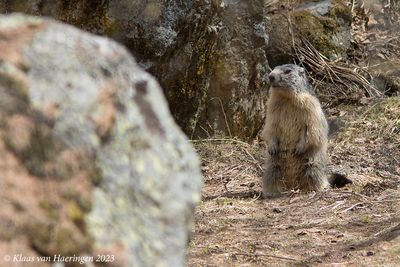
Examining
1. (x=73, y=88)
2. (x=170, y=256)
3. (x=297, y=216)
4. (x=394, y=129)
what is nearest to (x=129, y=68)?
(x=73, y=88)

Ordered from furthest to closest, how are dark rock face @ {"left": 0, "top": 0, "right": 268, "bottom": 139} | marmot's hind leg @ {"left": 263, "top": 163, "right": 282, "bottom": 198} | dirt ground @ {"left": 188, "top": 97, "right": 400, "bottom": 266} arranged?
dark rock face @ {"left": 0, "top": 0, "right": 268, "bottom": 139}, marmot's hind leg @ {"left": 263, "top": 163, "right": 282, "bottom": 198}, dirt ground @ {"left": 188, "top": 97, "right": 400, "bottom": 266}

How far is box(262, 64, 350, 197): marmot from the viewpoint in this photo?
849cm

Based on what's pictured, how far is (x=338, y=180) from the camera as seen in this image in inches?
341

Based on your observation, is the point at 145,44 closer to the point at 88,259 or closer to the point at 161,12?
the point at 161,12

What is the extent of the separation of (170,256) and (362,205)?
15.6ft

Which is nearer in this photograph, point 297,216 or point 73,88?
point 73,88

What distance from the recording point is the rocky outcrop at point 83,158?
8.30ft

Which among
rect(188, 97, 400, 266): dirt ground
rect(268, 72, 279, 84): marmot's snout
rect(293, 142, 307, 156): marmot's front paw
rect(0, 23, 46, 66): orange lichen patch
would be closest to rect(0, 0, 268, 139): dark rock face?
rect(188, 97, 400, 266): dirt ground

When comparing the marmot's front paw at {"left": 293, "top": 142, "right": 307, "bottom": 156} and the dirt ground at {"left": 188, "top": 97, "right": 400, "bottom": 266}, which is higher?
the marmot's front paw at {"left": 293, "top": 142, "right": 307, "bottom": 156}

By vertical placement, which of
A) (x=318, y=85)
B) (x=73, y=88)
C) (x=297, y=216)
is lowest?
(x=297, y=216)

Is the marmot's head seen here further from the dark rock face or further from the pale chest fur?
the dark rock face

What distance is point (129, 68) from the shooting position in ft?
9.45

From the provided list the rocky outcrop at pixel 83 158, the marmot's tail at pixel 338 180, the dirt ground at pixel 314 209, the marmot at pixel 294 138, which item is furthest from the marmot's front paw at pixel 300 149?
the rocky outcrop at pixel 83 158

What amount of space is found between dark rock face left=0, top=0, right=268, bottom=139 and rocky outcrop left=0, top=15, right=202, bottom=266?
221 inches
